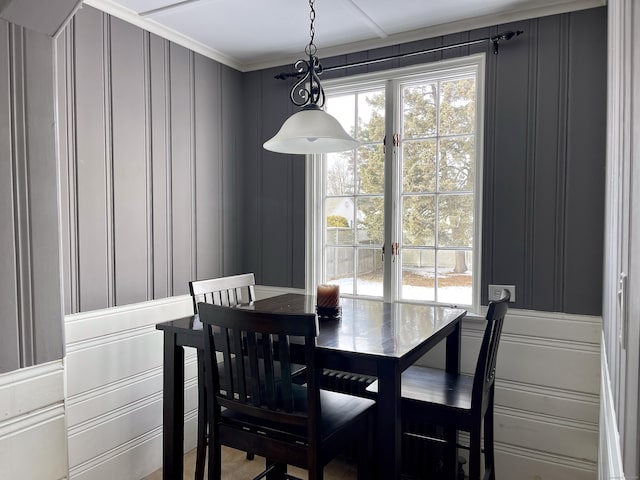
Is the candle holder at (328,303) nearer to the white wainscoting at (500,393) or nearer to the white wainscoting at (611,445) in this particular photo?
the white wainscoting at (500,393)

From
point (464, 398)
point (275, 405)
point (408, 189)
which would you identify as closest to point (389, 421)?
point (275, 405)

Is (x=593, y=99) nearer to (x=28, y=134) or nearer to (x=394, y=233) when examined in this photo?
(x=394, y=233)

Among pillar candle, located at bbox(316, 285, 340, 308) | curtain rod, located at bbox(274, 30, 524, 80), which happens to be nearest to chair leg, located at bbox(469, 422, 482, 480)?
pillar candle, located at bbox(316, 285, 340, 308)

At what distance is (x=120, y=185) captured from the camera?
2365 mm

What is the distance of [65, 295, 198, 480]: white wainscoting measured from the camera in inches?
84.7

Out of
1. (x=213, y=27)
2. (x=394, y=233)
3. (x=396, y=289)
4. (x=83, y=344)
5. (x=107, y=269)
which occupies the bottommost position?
(x=83, y=344)

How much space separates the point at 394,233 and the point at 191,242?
1.31 meters

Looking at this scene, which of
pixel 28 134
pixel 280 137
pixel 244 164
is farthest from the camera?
pixel 244 164

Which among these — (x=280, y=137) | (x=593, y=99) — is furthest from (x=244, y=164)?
(x=593, y=99)

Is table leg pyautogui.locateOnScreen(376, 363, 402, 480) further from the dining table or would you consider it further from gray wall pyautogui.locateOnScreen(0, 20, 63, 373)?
gray wall pyautogui.locateOnScreen(0, 20, 63, 373)

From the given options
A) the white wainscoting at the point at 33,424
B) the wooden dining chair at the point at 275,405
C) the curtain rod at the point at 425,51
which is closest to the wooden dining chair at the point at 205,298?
the wooden dining chair at the point at 275,405

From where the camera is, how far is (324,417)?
1625mm

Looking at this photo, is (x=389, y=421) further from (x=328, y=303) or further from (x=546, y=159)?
(x=546, y=159)

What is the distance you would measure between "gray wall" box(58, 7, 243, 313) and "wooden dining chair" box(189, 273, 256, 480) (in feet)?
1.31
